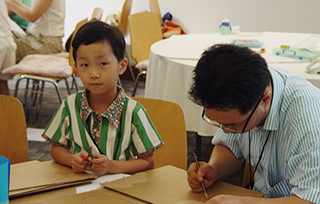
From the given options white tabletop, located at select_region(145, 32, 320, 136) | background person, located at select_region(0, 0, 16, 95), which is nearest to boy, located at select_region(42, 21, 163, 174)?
white tabletop, located at select_region(145, 32, 320, 136)

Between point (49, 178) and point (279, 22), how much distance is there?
14.2ft

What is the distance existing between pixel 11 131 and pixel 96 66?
17.8 inches

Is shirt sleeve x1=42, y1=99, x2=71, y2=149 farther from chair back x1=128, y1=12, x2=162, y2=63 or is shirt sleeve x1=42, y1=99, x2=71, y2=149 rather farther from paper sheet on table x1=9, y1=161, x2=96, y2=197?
chair back x1=128, y1=12, x2=162, y2=63

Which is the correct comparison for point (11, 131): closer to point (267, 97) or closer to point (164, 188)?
point (164, 188)

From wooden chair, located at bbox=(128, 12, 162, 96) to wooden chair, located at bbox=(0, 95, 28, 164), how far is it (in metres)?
2.05

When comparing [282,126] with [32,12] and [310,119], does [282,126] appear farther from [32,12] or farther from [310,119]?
[32,12]

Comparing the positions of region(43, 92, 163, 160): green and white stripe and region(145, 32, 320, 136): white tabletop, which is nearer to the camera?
region(43, 92, 163, 160): green and white stripe

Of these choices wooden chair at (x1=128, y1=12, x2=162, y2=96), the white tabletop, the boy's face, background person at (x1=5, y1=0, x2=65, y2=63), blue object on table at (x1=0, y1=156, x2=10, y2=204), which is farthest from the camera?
wooden chair at (x1=128, y1=12, x2=162, y2=96)

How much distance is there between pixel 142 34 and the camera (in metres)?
3.59

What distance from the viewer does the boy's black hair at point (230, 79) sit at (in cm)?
79

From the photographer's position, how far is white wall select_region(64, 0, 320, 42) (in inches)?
179

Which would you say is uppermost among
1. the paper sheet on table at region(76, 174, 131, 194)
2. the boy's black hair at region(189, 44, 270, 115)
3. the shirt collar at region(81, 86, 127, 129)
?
the boy's black hair at region(189, 44, 270, 115)

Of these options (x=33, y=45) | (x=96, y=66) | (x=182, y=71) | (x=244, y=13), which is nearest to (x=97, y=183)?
(x=96, y=66)

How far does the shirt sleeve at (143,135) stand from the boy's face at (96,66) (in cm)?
14
